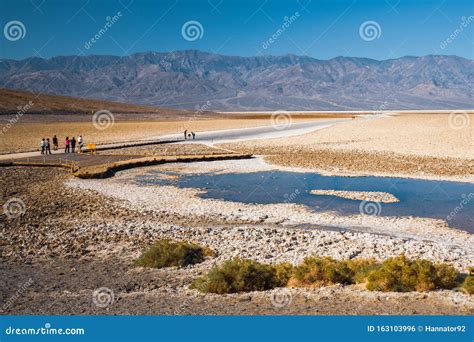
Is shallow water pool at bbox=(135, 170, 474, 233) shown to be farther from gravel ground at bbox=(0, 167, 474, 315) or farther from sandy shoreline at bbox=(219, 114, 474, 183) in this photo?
gravel ground at bbox=(0, 167, 474, 315)

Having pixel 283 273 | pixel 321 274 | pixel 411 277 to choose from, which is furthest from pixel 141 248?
pixel 411 277

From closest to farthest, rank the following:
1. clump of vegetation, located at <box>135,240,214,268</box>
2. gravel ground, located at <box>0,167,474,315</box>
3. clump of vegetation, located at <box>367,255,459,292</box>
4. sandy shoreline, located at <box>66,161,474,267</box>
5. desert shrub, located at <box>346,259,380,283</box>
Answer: gravel ground, located at <box>0,167,474,315</box> → clump of vegetation, located at <box>367,255,459,292</box> → desert shrub, located at <box>346,259,380,283</box> → clump of vegetation, located at <box>135,240,214,268</box> → sandy shoreline, located at <box>66,161,474,267</box>

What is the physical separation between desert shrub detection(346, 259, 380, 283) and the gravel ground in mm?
423

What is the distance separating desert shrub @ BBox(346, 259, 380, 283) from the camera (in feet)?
37.9

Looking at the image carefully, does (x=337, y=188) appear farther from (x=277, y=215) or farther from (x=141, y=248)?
(x=141, y=248)

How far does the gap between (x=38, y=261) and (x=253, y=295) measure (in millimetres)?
6217

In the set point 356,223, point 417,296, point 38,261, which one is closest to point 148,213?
point 38,261

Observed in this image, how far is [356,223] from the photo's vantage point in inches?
715

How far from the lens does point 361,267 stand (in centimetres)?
1225

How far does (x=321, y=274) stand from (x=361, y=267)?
122 cm

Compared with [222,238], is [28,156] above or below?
above

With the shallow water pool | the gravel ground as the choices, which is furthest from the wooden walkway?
the gravel ground

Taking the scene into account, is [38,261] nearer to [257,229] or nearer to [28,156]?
[257,229]

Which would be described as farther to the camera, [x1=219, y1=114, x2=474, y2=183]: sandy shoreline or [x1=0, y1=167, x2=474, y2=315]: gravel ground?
[x1=219, y1=114, x2=474, y2=183]: sandy shoreline
